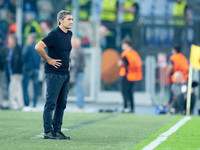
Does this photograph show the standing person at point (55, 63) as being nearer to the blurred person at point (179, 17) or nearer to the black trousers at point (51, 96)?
the black trousers at point (51, 96)

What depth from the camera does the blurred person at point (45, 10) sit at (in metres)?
23.6

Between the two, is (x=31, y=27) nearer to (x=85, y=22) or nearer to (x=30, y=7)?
(x=30, y=7)

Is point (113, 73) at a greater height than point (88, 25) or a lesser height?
lesser

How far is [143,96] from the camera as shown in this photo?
2269 centimetres

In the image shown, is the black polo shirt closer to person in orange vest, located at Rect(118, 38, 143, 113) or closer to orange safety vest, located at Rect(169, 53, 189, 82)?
person in orange vest, located at Rect(118, 38, 143, 113)

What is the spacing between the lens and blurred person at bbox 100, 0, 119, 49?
23.2 m

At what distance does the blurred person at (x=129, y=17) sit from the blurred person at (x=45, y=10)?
239 cm

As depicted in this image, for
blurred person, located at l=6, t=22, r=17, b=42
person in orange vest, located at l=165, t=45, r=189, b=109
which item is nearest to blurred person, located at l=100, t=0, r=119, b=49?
blurred person, located at l=6, t=22, r=17, b=42

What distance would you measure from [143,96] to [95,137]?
40.4ft

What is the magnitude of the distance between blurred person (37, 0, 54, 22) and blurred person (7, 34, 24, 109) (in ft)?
14.3

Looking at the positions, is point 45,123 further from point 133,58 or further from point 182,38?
point 182,38

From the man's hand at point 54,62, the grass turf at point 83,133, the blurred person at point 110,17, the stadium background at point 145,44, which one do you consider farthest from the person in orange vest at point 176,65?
the man's hand at point 54,62

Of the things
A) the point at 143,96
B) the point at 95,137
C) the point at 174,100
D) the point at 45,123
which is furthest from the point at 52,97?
the point at 143,96

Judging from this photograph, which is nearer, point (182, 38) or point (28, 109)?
point (28, 109)
